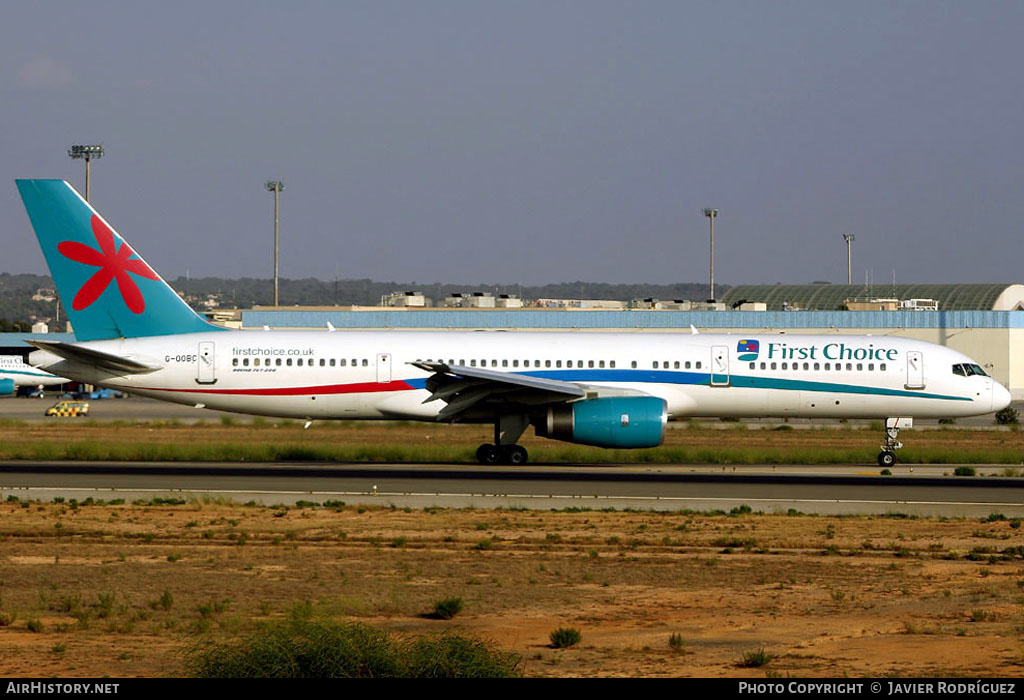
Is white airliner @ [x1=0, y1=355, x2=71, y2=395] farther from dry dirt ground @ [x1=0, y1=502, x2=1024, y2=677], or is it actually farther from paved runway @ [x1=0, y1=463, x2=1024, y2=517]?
dry dirt ground @ [x1=0, y1=502, x2=1024, y2=677]

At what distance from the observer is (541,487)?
27.5 metres

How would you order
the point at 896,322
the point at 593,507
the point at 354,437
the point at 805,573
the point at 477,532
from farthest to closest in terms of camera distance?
1. the point at 896,322
2. the point at 354,437
3. the point at 593,507
4. the point at 477,532
5. the point at 805,573

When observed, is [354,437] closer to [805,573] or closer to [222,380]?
[222,380]

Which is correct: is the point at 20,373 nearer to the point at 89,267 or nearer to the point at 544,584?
the point at 89,267

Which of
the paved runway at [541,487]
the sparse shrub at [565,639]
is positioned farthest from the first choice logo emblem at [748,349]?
the sparse shrub at [565,639]

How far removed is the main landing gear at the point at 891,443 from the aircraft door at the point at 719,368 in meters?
4.93

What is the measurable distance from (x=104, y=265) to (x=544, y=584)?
21654 millimetres

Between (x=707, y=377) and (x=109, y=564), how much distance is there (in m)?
20.5

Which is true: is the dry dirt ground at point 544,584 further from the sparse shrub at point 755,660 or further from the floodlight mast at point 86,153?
the floodlight mast at point 86,153

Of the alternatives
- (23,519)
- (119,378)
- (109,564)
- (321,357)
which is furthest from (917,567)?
(119,378)

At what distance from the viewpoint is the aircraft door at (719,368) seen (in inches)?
1341

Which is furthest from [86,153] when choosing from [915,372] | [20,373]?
[915,372]

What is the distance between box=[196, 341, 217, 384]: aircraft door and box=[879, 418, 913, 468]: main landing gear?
19182mm

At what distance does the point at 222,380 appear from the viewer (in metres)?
33.5
